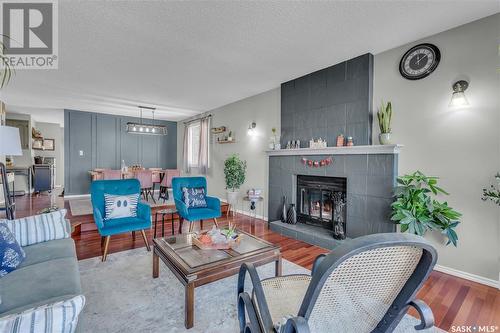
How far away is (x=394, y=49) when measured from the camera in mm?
2998

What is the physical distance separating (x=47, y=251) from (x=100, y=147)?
618cm

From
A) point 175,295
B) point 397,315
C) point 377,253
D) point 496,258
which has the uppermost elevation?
point 377,253

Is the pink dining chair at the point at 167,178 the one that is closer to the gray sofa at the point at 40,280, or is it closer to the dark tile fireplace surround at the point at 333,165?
the dark tile fireplace surround at the point at 333,165

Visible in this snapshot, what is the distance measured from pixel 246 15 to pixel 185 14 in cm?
58

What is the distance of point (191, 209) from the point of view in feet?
12.1

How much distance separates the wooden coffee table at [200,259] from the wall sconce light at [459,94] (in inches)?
95.0

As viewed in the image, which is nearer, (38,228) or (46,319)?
(46,319)

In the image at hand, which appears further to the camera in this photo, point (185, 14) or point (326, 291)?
point (185, 14)

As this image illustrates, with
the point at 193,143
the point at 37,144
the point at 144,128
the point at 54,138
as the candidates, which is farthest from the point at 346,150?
the point at 54,138

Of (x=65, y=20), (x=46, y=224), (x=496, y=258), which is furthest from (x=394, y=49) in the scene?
(x=46, y=224)

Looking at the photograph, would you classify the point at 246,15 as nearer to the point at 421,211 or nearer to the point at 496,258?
the point at 421,211

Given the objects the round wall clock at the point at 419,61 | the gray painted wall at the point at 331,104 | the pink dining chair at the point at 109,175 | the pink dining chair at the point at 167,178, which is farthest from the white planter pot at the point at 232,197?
the round wall clock at the point at 419,61

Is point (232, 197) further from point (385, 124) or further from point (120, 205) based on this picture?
point (385, 124)

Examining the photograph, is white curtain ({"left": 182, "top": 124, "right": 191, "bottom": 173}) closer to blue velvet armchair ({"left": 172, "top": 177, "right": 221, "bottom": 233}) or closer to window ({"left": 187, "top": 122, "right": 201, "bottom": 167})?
window ({"left": 187, "top": 122, "right": 201, "bottom": 167})
